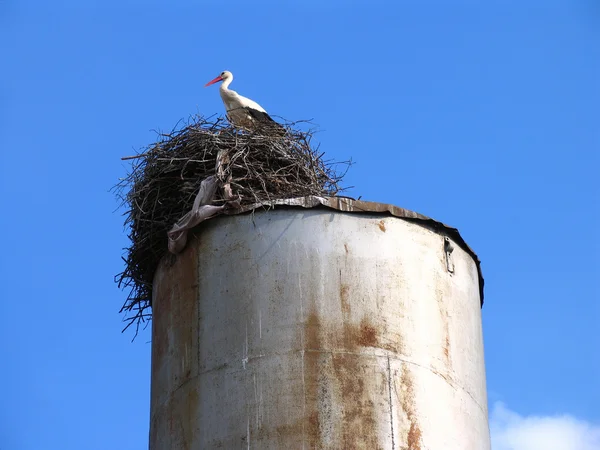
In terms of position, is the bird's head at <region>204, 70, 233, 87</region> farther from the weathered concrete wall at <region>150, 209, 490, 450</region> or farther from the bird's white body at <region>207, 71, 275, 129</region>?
the weathered concrete wall at <region>150, 209, 490, 450</region>

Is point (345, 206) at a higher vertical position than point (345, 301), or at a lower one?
higher

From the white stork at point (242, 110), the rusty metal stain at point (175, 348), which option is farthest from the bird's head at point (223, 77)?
the rusty metal stain at point (175, 348)

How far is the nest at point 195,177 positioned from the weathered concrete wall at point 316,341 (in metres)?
0.85

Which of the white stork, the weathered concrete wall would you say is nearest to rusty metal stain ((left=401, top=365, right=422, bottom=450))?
the weathered concrete wall

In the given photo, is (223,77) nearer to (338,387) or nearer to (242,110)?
(242,110)

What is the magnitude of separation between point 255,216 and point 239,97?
583cm

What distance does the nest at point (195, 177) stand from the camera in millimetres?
12945

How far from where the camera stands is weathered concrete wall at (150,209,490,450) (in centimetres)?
1089

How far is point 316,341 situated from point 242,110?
22.2 feet

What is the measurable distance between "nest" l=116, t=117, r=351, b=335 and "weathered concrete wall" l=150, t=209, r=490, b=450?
85cm

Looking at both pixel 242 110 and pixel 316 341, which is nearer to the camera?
pixel 316 341

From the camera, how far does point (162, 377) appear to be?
11820 millimetres

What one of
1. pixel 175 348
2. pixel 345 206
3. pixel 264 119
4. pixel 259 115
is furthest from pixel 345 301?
pixel 259 115

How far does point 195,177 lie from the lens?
533 inches
